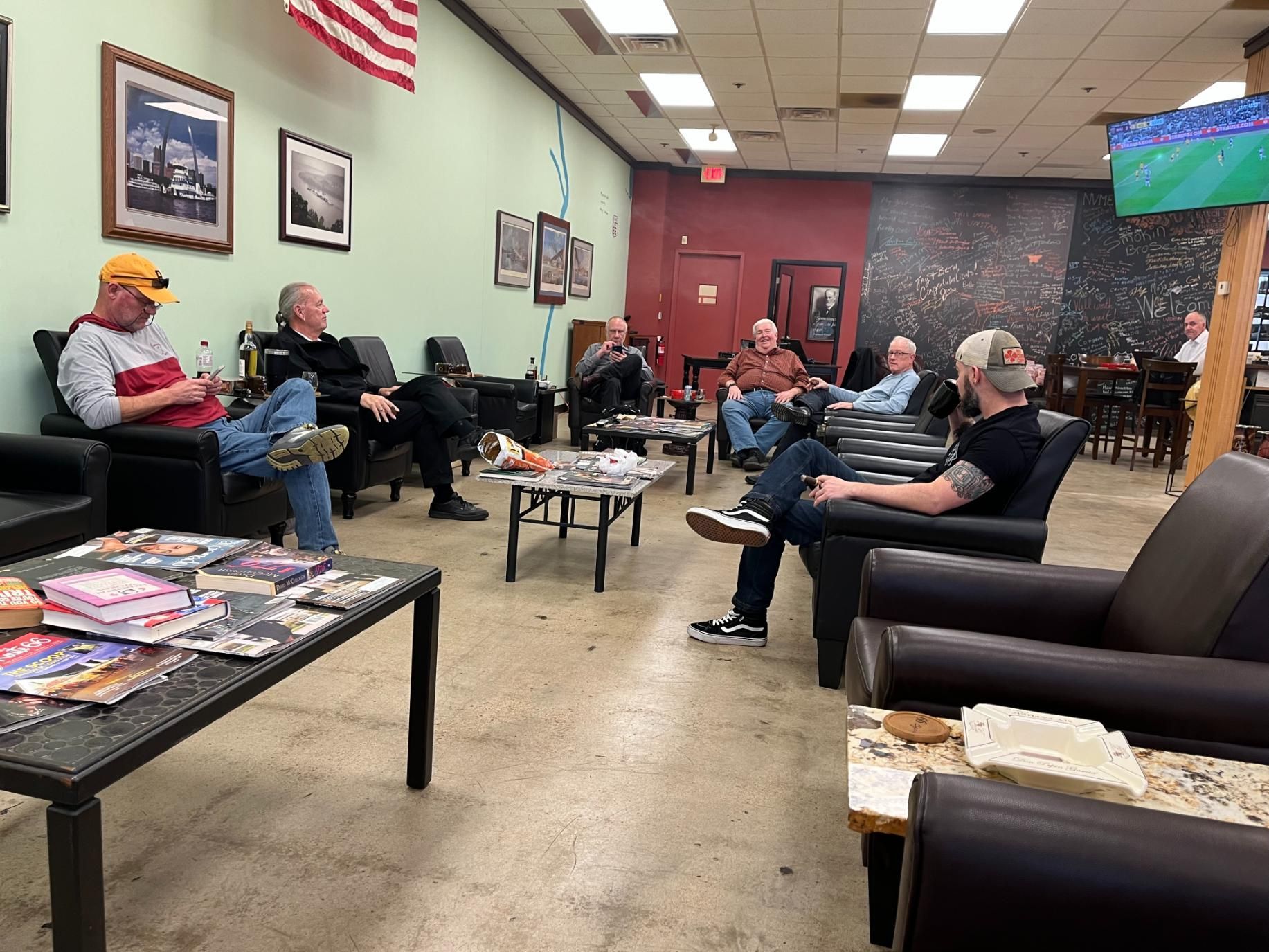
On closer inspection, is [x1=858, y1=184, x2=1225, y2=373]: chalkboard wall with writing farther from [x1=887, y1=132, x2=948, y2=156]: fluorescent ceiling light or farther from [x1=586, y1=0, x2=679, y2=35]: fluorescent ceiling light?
[x1=586, y1=0, x2=679, y2=35]: fluorescent ceiling light

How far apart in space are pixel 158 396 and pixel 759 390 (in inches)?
175

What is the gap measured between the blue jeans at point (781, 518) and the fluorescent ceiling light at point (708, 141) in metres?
7.25

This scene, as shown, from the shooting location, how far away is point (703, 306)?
471 inches

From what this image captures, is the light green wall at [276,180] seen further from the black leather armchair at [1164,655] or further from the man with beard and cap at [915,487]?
the black leather armchair at [1164,655]

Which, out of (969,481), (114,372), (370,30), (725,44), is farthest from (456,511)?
(725,44)

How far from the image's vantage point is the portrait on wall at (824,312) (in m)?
11.5

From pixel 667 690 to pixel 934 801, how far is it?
172 centimetres

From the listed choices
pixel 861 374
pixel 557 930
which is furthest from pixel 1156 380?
pixel 557 930

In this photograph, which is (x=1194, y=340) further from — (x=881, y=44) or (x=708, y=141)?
(x=708, y=141)

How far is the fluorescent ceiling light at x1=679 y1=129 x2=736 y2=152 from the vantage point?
9594mm

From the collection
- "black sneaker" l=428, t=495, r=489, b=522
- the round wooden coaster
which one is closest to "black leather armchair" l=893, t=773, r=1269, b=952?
the round wooden coaster

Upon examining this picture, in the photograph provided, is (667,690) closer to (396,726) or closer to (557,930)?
(396,726)

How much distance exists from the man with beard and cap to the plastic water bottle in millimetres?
2476

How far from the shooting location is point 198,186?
4.01m
